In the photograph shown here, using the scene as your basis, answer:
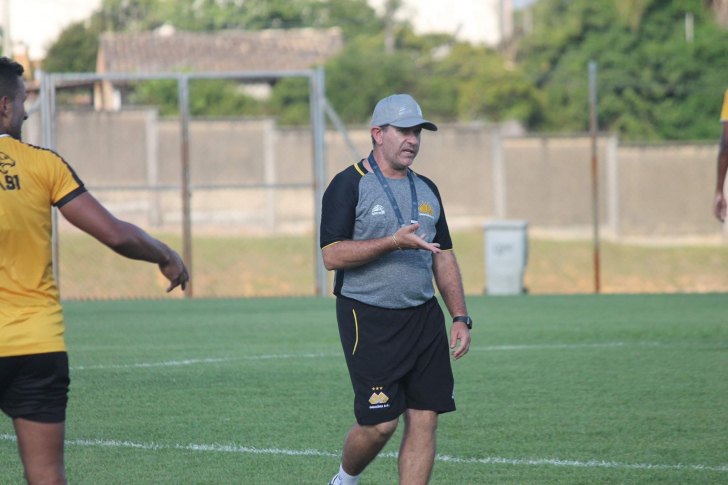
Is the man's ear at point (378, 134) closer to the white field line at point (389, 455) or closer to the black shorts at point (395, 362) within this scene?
the black shorts at point (395, 362)

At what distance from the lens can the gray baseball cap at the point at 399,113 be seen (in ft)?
16.3

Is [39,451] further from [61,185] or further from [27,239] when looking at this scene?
[61,185]

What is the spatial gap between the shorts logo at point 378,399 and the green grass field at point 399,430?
977mm

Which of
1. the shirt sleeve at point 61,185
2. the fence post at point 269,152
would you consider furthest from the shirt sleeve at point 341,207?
the fence post at point 269,152

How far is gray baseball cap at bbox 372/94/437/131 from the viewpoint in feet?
16.3

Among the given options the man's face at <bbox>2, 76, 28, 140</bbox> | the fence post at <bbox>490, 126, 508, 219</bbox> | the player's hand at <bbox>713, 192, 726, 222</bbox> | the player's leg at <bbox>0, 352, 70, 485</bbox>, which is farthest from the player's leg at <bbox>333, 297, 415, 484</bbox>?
the fence post at <bbox>490, 126, 508, 219</bbox>

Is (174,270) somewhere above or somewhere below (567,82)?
below

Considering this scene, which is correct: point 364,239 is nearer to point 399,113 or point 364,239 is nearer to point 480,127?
point 399,113

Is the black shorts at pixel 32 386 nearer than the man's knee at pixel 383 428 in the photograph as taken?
Yes

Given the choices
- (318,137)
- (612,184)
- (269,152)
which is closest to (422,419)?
(318,137)

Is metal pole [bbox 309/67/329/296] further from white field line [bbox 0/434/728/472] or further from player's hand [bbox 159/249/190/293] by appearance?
player's hand [bbox 159/249/190/293]

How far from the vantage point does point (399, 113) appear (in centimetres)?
498

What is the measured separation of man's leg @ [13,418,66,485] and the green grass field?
6.54ft

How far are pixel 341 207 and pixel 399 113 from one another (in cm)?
53
